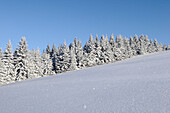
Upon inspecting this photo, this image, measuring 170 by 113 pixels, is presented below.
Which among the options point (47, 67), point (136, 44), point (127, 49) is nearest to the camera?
point (47, 67)

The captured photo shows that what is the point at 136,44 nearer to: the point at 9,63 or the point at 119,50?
the point at 119,50

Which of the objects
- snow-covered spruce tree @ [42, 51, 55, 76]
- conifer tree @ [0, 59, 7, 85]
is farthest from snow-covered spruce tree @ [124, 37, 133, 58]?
conifer tree @ [0, 59, 7, 85]

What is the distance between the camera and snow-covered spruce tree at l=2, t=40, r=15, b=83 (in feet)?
104

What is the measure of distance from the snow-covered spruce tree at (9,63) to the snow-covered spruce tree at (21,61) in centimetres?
124

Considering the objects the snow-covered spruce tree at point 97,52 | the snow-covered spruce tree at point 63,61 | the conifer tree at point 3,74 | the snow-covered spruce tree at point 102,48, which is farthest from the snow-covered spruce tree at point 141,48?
the conifer tree at point 3,74

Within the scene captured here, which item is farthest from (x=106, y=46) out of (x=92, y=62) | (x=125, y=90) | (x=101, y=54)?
(x=125, y=90)

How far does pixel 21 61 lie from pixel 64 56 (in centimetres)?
1666

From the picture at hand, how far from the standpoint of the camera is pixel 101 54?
5012cm

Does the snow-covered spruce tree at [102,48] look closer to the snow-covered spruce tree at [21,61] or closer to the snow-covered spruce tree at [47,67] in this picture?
the snow-covered spruce tree at [47,67]

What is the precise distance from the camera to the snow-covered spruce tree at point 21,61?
3084 cm

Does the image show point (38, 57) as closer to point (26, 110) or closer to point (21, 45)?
point (21, 45)

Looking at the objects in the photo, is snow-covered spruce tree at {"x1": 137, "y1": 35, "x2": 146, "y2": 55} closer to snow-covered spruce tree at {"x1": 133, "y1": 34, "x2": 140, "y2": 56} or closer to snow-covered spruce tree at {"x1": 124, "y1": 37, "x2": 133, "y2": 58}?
snow-covered spruce tree at {"x1": 133, "y1": 34, "x2": 140, "y2": 56}

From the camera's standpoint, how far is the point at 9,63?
1292 inches

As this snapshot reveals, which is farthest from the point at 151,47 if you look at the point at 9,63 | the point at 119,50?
the point at 9,63
